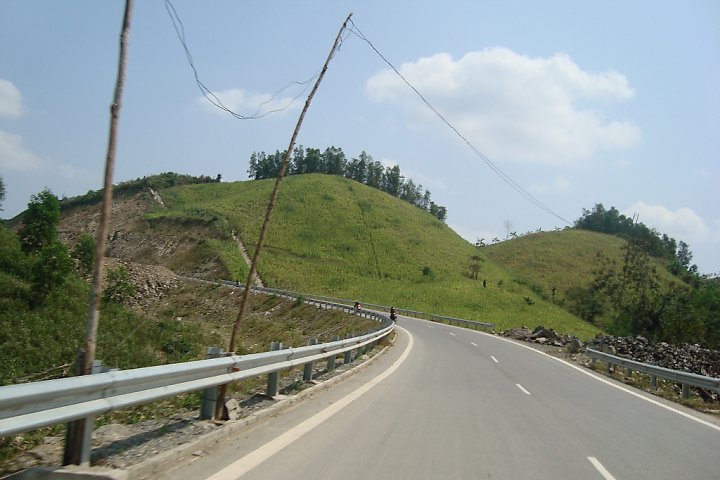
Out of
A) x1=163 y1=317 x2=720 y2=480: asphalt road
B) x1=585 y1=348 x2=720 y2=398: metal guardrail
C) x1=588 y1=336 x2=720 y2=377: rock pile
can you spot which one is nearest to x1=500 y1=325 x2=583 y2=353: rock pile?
x1=588 y1=336 x2=720 y2=377: rock pile

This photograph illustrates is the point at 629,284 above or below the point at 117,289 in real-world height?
above

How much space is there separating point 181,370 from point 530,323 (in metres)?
57.2

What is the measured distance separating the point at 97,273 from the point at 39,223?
6152 cm

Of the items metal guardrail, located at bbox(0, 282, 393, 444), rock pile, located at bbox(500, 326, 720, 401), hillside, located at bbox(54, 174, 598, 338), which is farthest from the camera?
hillside, located at bbox(54, 174, 598, 338)

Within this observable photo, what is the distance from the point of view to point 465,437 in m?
8.21

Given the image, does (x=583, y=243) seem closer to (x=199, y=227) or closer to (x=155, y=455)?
(x=199, y=227)

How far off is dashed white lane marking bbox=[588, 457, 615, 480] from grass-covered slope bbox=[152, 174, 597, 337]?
48.8m

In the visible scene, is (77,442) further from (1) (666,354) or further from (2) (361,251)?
(2) (361,251)

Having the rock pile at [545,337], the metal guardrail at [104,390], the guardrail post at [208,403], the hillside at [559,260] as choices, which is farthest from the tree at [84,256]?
the hillside at [559,260]

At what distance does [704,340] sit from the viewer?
107 feet

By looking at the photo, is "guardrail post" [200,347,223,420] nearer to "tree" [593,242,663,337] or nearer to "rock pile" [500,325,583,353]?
"rock pile" [500,325,583,353]

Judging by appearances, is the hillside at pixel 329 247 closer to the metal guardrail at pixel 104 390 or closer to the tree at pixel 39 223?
the tree at pixel 39 223

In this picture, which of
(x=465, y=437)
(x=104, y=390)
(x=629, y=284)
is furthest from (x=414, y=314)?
(x=104, y=390)

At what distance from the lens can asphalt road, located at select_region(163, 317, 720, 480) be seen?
6242 millimetres
